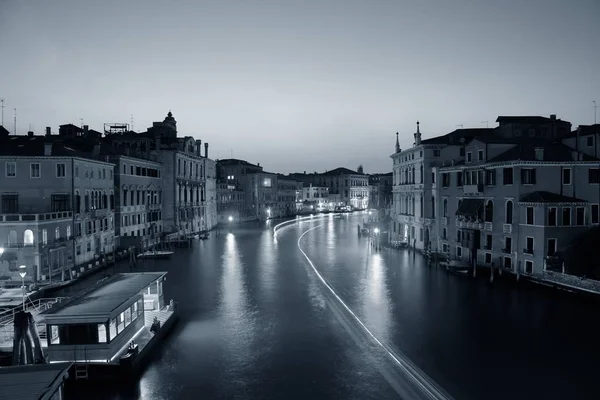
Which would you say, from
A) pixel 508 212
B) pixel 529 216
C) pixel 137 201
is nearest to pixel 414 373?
pixel 529 216

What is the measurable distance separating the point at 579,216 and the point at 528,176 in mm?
4562

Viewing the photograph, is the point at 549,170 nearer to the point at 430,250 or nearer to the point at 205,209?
the point at 430,250

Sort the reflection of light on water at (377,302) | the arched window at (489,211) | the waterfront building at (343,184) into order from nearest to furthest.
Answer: the reflection of light on water at (377,302) → the arched window at (489,211) → the waterfront building at (343,184)

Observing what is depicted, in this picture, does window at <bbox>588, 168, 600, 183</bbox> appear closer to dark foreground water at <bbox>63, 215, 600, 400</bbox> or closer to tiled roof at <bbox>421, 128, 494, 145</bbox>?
dark foreground water at <bbox>63, 215, 600, 400</bbox>

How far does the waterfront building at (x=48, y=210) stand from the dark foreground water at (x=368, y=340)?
968cm

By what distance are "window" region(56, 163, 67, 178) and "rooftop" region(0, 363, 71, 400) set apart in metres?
29.4

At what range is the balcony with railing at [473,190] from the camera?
3959 centimetres

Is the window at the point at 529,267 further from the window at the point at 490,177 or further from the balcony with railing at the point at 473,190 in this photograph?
the balcony with railing at the point at 473,190

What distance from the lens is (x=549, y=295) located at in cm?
2978

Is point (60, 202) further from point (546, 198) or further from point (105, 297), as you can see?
point (546, 198)

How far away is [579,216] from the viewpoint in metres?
33.7

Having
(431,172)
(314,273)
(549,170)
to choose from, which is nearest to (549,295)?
(549,170)

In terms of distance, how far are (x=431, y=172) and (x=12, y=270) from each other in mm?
40599

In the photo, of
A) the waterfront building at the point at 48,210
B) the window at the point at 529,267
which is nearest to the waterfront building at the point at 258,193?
the waterfront building at the point at 48,210
